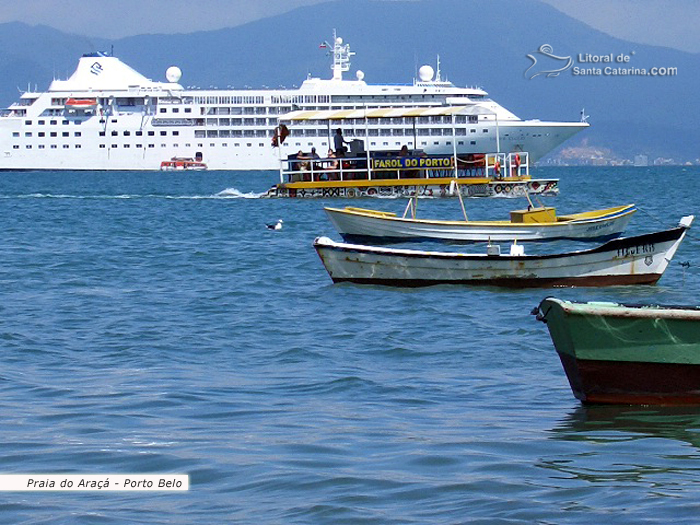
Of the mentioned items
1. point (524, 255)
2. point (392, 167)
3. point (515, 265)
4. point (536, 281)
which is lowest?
point (536, 281)

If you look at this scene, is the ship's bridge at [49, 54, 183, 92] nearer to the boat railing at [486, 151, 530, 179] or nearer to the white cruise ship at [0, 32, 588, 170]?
the white cruise ship at [0, 32, 588, 170]

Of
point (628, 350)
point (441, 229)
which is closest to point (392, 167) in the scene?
point (441, 229)

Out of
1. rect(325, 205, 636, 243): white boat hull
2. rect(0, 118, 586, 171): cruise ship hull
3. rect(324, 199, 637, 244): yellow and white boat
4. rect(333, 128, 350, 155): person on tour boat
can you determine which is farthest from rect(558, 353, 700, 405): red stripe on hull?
rect(0, 118, 586, 171): cruise ship hull

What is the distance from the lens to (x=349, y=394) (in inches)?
417

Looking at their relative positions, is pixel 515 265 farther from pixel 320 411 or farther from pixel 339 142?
pixel 339 142

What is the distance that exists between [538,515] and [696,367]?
3.14 m

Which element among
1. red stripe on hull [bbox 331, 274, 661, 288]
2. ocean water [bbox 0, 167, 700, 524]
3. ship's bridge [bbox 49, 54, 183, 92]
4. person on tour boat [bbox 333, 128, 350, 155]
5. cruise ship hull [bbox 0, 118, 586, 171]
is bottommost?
ocean water [bbox 0, 167, 700, 524]

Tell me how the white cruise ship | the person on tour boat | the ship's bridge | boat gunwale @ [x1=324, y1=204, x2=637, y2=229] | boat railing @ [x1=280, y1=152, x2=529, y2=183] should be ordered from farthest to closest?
the ship's bridge, the white cruise ship, the person on tour boat, boat railing @ [x1=280, y1=152, x2=529, y2=183], boat gunwale @ [x1=324, y1=204, x2=637, y2=229]

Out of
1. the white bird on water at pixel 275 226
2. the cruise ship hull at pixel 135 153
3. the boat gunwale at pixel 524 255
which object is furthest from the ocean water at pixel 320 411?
the cruise ship hull at pixel 135 153

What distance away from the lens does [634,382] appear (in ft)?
32.2

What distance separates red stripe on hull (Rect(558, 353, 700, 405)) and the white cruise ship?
297 ft

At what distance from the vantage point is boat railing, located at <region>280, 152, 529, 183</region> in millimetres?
51438

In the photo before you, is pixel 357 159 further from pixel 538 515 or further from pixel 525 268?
pixel 538 515

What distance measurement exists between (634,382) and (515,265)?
8235 mm
